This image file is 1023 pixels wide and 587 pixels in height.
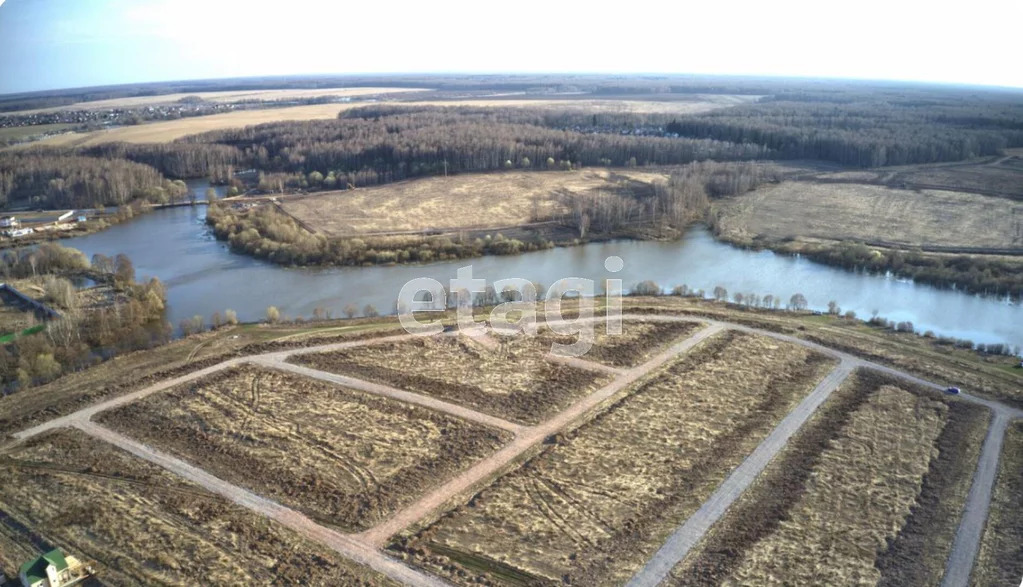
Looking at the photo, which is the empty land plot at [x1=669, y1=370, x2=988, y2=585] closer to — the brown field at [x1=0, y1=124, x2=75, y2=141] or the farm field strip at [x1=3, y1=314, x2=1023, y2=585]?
the farm field strip at [x1=3, y1=314, x2=1023, y2=585]

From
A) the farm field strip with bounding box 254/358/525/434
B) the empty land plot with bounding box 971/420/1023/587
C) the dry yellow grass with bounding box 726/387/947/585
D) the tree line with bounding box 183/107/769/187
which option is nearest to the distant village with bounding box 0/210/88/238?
the tree line with bounding box 183/107/769/187

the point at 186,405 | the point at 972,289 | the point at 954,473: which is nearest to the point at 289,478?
the point at 186,405

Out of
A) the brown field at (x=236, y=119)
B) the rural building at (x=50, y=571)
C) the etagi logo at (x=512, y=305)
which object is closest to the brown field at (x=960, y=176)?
the etagi logo at (x=512, y=305)

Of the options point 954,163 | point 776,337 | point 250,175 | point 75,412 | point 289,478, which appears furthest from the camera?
point 250,175

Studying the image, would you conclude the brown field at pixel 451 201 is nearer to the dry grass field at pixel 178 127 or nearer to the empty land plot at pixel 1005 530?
the empty land plot at pixel 1005 530

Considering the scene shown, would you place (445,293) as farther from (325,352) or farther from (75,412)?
(75,412)

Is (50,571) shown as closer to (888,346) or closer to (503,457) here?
(503,457)
